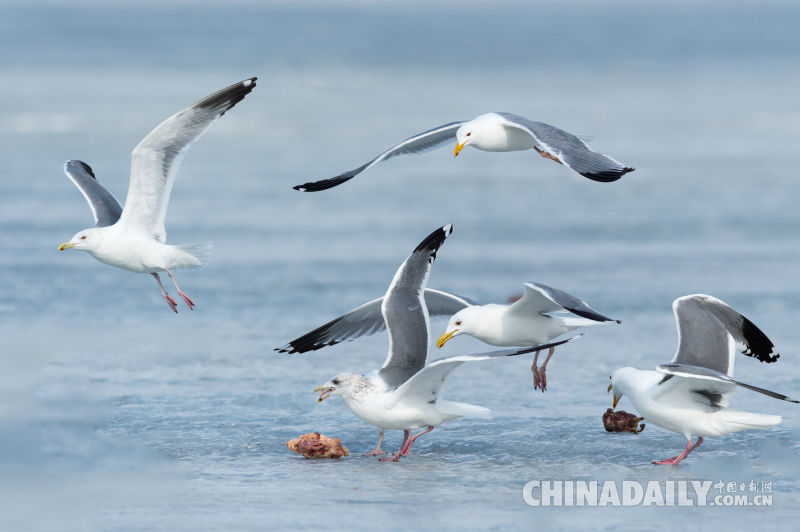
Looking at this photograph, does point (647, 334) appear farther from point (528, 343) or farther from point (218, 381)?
point (218, 381)

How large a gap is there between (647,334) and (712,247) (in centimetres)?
363

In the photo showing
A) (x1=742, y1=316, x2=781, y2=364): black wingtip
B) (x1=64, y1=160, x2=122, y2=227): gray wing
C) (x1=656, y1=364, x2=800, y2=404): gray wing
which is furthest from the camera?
(x1=64, y1=160, x2=122, y2=227): gray wing

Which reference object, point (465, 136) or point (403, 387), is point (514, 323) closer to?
point (403, 387)

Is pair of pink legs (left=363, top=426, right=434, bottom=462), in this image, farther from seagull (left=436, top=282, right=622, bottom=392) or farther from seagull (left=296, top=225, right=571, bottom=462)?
seagull (left=436, top=282, right=622, bottom=392)

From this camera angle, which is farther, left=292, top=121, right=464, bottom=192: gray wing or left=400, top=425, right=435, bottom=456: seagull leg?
left=292, top=121, right=464, bottom=192: gray wing

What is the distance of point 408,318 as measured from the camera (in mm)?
7395

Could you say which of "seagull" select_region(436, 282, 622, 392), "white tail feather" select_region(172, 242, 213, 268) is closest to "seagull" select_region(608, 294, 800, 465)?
"seagull" select_region(436, 282, 622, 392)

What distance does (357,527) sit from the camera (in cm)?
580

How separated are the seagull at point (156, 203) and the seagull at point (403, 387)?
55.9 inches

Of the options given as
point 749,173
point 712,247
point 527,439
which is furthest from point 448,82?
point 527,439

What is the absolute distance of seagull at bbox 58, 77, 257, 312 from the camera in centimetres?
812

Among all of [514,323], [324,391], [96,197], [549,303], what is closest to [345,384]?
[324,391]

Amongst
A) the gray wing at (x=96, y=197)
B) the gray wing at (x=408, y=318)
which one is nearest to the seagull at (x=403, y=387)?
the gray wing at (x=408, y=318)

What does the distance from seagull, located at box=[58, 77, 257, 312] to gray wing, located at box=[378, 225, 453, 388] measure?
1373 mm
